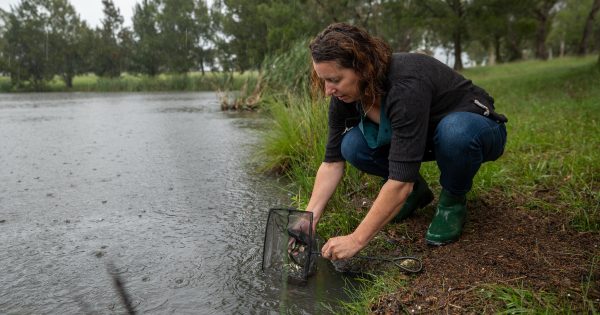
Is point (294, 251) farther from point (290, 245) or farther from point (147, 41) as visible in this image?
point (147, 41)

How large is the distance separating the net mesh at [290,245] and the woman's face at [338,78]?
57 cm

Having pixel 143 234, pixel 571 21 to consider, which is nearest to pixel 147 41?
pixel 571 21

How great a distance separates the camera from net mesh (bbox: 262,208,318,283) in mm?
2115

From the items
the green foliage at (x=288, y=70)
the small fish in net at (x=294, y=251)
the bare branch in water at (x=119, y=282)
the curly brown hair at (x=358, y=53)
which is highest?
the green foliage at (x=288, y=70)

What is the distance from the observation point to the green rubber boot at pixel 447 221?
2.29m

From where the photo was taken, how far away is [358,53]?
1848mm

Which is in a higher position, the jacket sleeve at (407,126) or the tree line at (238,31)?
the tree line at (238,31)

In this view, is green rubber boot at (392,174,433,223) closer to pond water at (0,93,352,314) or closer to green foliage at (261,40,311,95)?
pond water at (0,93,352,314)

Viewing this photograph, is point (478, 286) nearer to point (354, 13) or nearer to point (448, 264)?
point (448, 264)

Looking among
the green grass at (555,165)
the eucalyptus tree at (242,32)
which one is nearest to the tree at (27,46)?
the eucalyptus tree at (242,32)

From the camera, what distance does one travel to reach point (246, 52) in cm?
4034

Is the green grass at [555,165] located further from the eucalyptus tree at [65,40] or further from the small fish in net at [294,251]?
the eucalyptus tree at [65,40]

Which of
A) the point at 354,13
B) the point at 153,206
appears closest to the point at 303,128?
the point at 153,206

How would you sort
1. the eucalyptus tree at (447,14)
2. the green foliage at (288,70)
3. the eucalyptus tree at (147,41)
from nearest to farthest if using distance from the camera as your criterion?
1. the green foliage at (288,70)
2. the eucalyptus tree at (447,14)
3. the eucalyptus tree at (147,41)
